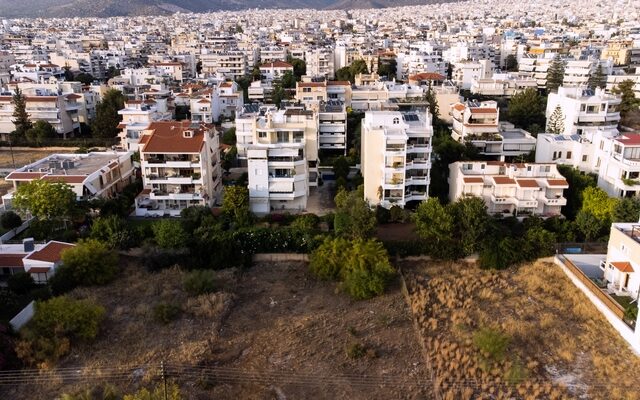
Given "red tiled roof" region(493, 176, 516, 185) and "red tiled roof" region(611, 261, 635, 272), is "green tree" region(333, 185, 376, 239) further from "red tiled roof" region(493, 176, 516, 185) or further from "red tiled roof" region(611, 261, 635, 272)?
"red tiled roof" region(611, 261, 635, 272)

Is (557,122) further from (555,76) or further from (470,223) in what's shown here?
(555,76)

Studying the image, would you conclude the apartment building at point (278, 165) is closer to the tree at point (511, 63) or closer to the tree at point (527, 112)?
the tree at point (527, 112)

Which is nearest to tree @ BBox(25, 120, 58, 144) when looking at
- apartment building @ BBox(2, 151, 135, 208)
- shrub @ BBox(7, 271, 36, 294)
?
apartment building @ BBox(2, 151, 135, 208)

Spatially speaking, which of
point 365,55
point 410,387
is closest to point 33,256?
point 410,387

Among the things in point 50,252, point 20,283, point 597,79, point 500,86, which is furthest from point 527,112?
point 20,283

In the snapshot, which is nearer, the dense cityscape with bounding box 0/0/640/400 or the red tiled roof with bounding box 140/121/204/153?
the dense cityscape with bounding box 0/0/640/400

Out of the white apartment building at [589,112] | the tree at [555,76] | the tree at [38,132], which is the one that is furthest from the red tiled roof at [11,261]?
the tree at [555,76]

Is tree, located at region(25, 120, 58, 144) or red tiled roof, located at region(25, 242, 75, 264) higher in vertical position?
tree, located at region(25, 120, 58, 144)
